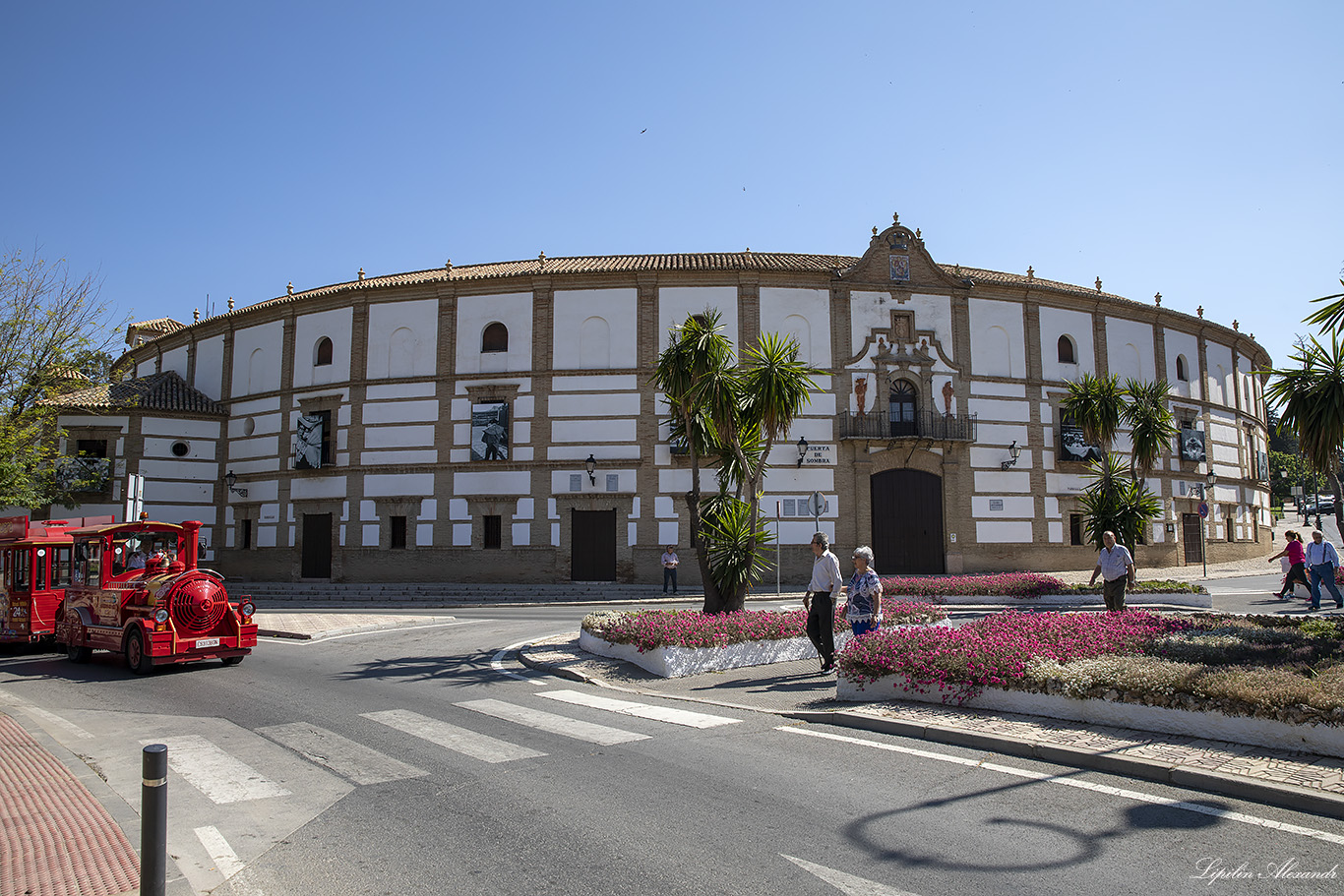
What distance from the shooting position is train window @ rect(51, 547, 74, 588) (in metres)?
14.8

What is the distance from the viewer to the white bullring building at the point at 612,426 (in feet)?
103

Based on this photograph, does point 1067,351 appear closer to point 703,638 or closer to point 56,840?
point 703,638

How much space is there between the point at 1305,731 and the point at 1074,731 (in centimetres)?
160

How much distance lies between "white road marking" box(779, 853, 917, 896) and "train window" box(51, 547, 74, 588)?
49.6 feet

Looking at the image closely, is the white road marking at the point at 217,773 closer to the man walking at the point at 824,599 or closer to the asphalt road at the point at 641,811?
the asphalt road at the point at 641,811

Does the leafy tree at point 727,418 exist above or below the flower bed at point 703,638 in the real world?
above

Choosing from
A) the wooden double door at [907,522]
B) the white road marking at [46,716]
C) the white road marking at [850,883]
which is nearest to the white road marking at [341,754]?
the white road marking at [46,716]

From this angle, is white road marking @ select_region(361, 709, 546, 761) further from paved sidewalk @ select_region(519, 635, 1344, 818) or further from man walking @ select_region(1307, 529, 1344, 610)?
man walking @ select_region(1307, 529, 1344, 610)

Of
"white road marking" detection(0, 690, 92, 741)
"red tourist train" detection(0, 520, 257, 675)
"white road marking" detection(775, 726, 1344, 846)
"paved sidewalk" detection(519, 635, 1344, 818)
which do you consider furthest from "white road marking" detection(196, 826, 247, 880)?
"red tourist train" detection(0, 520, 257, 675)

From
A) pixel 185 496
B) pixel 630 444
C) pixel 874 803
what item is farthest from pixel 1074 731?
pixel 185 496

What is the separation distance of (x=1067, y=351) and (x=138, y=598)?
108ft

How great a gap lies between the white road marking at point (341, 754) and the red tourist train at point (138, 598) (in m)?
5.10

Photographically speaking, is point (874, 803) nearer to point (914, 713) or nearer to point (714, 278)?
point (914, 713)

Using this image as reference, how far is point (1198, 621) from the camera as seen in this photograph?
11258 mm
